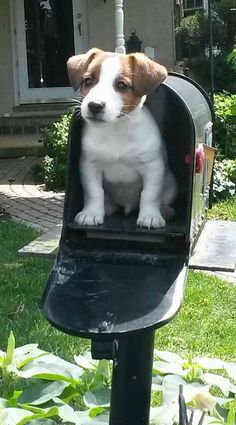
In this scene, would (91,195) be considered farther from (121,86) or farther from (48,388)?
(48,388)

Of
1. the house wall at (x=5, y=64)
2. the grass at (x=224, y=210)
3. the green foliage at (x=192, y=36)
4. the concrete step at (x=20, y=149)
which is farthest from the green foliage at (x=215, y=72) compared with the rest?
the grass at (x=224, y=210)

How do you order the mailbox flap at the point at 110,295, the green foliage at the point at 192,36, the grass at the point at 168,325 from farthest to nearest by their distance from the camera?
the green foliage at the point at 192,36
the grass at the point at 168,325
the mailbox flap at the point at 110,295

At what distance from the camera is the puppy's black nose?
173 centimetres

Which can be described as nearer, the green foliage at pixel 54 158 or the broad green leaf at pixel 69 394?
the broad green leaf at pixel 69 394

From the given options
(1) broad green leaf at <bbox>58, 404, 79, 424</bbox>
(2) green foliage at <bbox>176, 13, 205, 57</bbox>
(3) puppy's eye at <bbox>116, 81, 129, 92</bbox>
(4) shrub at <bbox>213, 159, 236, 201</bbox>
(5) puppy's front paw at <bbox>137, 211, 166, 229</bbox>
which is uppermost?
(2) green foliage at <bbox>176, 13, 205, 57</bbox>

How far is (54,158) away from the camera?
9.23 m

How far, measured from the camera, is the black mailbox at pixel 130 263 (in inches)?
66.4

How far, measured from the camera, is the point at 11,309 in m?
4.54

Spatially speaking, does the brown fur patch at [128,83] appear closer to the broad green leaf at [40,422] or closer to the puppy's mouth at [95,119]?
the puppy's mouth at [95,119]

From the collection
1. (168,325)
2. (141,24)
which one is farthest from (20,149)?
(168,325)

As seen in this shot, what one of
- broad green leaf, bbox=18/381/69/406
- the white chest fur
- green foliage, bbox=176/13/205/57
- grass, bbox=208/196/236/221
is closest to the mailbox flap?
the white chest fur

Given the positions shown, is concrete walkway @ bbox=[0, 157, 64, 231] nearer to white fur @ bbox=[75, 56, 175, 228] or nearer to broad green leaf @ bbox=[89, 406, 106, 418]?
broad green leaf @ bbox=[89, 406, 106, 418]

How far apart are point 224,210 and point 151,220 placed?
5634 millimetres

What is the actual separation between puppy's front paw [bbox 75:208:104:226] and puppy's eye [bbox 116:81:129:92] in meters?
0.34
